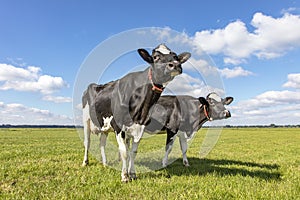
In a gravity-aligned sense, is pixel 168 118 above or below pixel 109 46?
below

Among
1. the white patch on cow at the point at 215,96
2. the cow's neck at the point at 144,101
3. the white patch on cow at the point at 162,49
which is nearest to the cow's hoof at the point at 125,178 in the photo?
the cow's neck at the point at 144,101

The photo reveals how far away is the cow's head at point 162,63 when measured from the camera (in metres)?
5.90

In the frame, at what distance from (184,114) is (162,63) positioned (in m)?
4.54

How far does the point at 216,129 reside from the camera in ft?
34.4

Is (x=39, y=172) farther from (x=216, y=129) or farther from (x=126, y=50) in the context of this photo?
(x=216, y=129)

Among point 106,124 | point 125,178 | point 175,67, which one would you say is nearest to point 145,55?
point 175,67

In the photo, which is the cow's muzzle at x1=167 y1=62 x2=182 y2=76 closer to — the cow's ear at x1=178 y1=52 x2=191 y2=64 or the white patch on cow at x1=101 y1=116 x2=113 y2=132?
the cow's ear at x1=178 y1=52 x2=191 y2=64

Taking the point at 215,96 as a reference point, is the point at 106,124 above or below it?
below

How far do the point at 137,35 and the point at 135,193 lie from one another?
12.6 feet

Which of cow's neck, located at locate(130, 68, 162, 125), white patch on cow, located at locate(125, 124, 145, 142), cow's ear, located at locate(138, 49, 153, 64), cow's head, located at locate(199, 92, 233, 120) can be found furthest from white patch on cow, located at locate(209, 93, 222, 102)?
cow's ear, located at locate(138, 49, 153, 64)

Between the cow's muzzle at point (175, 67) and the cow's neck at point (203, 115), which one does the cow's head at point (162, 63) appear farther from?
the cow's neck at point (203, 115)

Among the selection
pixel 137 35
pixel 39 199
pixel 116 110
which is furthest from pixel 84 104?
pixel 39 199

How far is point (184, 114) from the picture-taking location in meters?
10.2

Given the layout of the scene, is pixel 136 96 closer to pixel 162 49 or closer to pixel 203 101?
pixel 162 49
